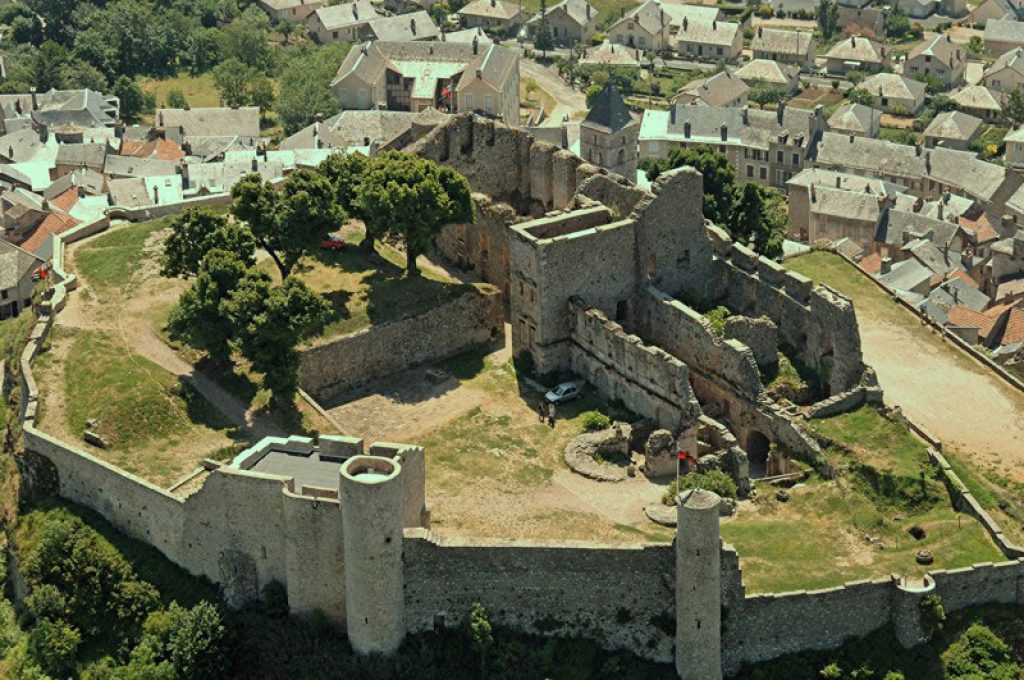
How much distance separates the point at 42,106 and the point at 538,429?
113 m

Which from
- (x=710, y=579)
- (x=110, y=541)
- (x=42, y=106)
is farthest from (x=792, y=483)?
(x=42, y=106)

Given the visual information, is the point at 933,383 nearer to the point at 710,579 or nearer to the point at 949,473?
the point at 949,473

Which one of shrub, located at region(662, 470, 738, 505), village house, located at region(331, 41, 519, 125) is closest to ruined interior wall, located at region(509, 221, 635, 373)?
shrub, located at region(662, 470, 738, 505)

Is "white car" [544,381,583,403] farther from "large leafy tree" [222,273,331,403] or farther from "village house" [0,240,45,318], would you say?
"village house" [0,240,45,318]

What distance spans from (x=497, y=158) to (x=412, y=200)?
1438cm

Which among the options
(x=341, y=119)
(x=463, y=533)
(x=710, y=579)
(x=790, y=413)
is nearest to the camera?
(x=710, y=579)

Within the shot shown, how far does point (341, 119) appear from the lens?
17825 cm

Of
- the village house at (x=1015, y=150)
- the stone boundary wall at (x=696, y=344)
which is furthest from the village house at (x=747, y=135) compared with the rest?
the stone boundary wall at (x=696, y=344)

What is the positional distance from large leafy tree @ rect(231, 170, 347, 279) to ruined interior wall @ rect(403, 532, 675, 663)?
30607mm

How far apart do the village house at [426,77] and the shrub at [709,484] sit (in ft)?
318

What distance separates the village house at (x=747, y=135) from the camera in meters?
188

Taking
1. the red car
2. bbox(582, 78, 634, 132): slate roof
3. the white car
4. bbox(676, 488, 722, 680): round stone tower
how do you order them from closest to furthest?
1. bbox(676, 488, 722, 680): round stone tower
2. the white car
3. the red car
4. bbox(582, 78, 634, 132): slate roof

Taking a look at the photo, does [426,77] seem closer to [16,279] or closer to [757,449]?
[16,279]

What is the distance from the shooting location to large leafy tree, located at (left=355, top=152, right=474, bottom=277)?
4316 inches
